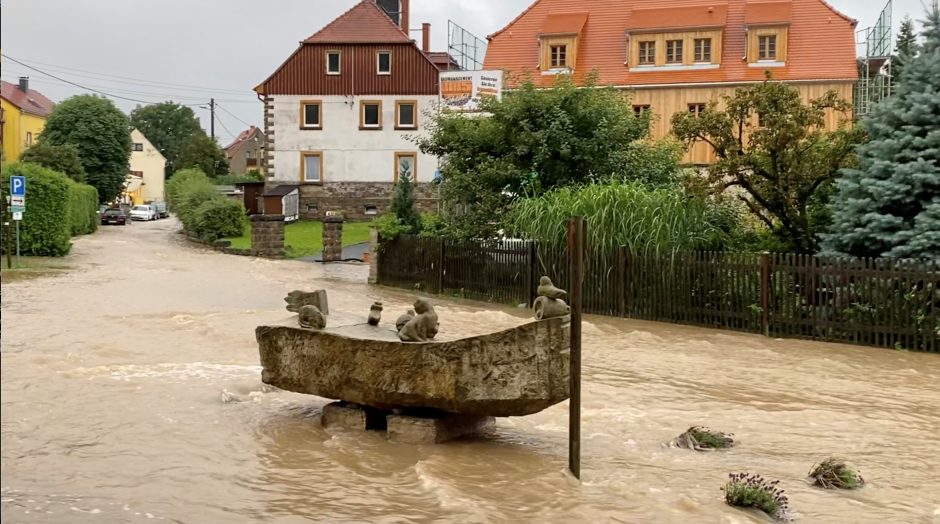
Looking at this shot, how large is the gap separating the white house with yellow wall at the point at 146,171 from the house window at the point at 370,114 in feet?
176

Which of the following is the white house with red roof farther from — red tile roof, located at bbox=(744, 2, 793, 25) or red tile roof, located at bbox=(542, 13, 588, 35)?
red tile roof, located at bbox=(744, 2, 793, 25)

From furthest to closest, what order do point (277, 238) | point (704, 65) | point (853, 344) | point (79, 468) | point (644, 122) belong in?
point (704, 65) < point (277, 238) < point (644, 122) < point (853, 344) < point (79, 468)

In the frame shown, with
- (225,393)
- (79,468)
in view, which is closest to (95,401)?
(225,393)

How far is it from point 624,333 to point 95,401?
1063cm

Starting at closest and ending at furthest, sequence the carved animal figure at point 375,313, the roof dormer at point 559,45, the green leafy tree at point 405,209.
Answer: the carved animal figure at point 375,313, the green leafy tree at point 405,209, the roof dormer at point 559,45

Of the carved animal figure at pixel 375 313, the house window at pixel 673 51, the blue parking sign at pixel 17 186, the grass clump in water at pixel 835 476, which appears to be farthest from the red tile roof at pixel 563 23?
the grass clump in water at pixel 835 476

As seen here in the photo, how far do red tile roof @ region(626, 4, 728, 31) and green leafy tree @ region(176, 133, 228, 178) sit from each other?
59.8 meters

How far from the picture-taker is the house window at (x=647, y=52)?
137 feet

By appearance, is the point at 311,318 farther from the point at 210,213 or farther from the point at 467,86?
the point at 210,213

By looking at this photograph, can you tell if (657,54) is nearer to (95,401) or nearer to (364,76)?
(364,76)

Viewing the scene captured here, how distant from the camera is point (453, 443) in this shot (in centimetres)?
959

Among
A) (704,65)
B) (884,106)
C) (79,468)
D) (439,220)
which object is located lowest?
(79,468)

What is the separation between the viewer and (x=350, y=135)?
51.8 m

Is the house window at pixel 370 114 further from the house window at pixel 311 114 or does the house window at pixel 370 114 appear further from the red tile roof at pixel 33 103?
the red tile roof at pixel 33 103
